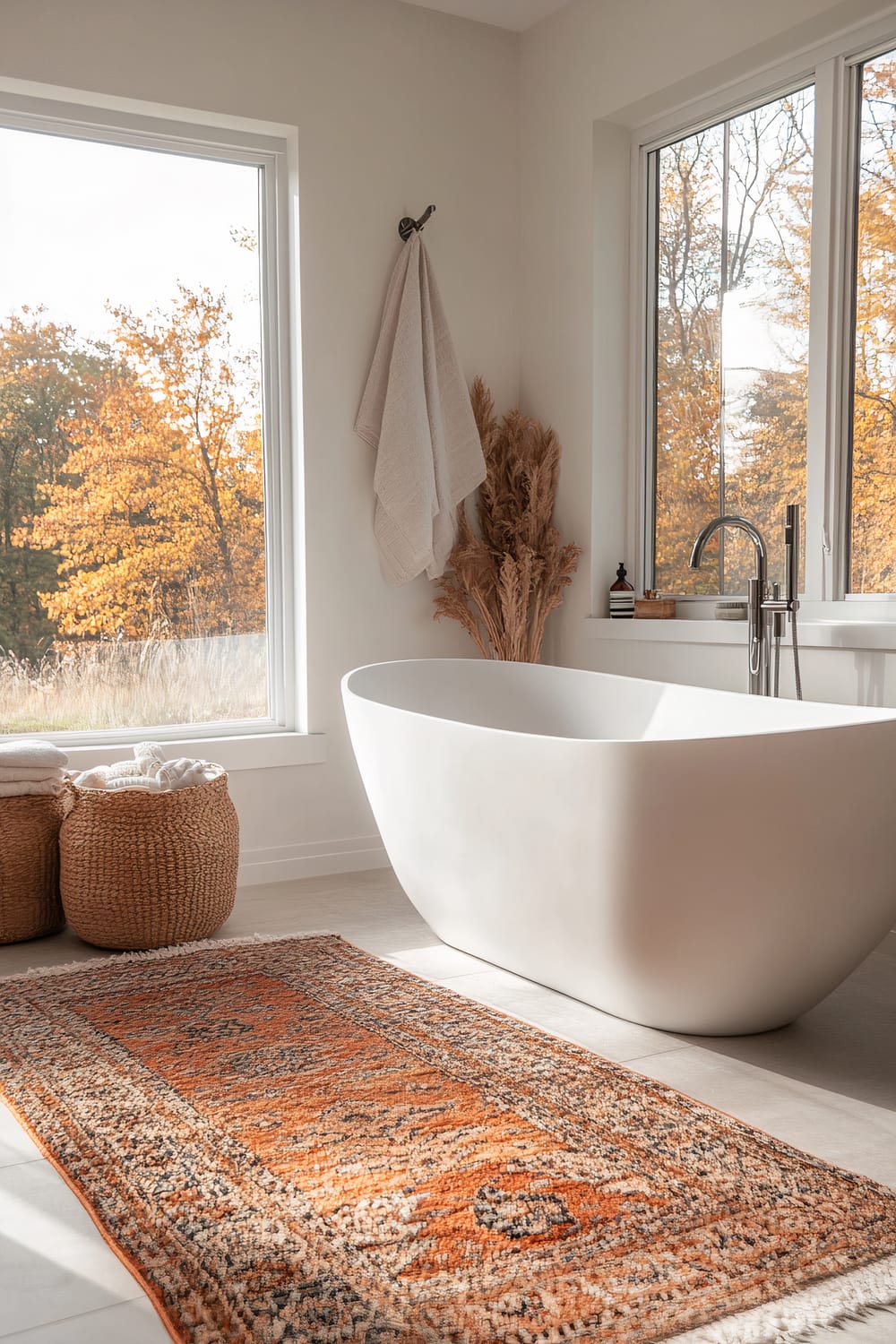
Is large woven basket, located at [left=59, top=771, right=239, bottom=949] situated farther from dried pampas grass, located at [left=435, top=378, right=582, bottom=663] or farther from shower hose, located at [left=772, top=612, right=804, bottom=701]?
shower hose, located at [left=772, top=612, right=804, bottom=701]

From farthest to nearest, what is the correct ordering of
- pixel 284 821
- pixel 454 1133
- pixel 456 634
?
pixel 456 634
pixel 284 821
pixel 454 1133

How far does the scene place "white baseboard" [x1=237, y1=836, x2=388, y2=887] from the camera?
383cm

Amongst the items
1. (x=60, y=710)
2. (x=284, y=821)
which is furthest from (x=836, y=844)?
(x=60, y=710)

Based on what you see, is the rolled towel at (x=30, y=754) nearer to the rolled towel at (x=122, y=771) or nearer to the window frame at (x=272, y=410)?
the rolled towel at (x=122, y=771)

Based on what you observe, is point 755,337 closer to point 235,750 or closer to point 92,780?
point 235,750

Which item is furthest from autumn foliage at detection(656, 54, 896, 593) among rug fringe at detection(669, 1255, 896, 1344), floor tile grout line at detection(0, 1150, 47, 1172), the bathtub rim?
floor tile grout line at detection(0, 1150, 47, 1172)

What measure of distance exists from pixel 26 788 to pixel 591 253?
2.48 m

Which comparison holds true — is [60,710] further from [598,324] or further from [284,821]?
[598,324]

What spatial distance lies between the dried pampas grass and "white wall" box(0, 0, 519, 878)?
12 cm

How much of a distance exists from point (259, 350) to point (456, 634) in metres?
1.18

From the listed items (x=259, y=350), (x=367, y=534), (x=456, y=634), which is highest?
(x=259, y=350)

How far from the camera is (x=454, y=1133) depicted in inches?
78.0

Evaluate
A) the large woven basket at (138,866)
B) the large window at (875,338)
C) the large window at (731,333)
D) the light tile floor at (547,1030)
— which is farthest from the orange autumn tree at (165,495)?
the large window at (875,338)

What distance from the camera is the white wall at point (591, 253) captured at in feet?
12.1
